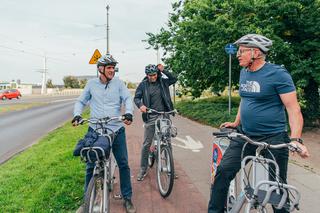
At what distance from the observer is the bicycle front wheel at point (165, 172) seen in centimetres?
491

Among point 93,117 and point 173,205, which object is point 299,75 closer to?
point 173,205

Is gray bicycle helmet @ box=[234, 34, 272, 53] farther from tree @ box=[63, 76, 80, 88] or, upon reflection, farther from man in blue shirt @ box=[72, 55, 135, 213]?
tree @ box=[63, 76, 80, 88]

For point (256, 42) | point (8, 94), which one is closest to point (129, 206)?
point (256, 42)

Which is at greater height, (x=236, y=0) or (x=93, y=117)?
(x=236, y=0)

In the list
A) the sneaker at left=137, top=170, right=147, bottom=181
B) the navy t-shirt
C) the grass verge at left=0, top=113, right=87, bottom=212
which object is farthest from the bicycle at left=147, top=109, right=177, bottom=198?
the navy t-shirt

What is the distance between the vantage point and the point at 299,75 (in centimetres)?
1084

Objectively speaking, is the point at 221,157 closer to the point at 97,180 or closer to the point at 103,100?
the point at 97,180

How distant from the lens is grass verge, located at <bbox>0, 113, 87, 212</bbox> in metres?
4.82

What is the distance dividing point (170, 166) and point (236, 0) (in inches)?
317

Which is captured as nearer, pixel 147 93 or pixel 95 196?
pixel 95 196

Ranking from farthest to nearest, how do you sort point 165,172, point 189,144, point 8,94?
point 8,94
point 189,144
point 165,172

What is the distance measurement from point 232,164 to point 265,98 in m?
0.72

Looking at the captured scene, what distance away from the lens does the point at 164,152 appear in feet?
17.3

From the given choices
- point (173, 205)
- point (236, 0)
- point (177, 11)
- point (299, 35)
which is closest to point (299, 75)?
point (299, 35)
